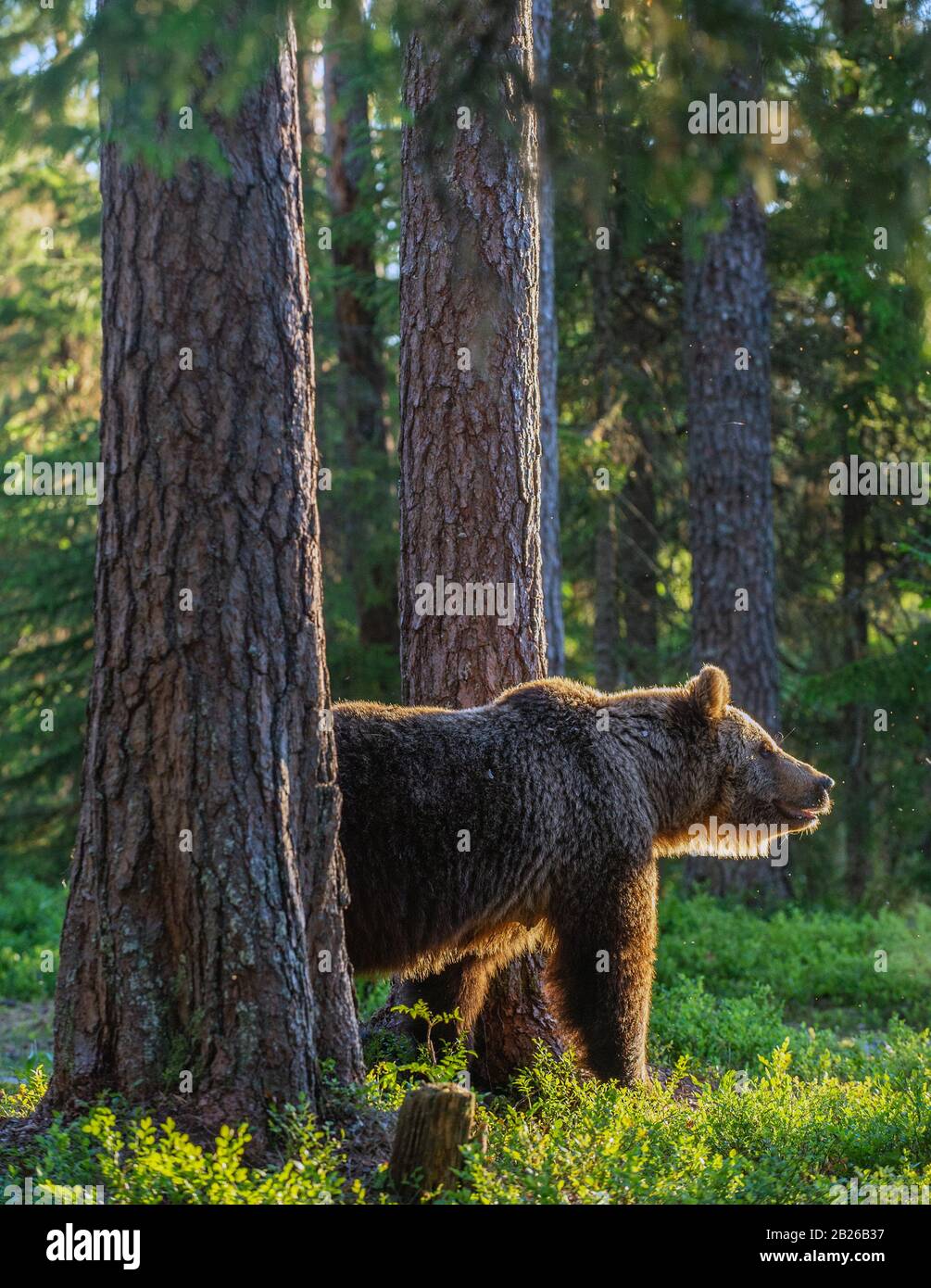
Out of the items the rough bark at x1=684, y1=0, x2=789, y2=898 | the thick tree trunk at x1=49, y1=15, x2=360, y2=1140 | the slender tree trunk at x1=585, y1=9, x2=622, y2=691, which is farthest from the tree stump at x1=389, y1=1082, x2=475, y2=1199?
the slender tree trunk at x1=585, y1=9, x2=622, y2=691

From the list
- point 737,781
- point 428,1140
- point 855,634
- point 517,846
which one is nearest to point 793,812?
point 737,781

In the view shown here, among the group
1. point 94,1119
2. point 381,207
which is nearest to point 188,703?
point 94,1119

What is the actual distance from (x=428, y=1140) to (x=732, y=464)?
10.6 m

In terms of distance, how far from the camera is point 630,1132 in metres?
5.50

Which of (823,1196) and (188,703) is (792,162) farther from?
(823,1196)

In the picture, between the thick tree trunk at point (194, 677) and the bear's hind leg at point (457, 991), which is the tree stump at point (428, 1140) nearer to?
the thick tree trunk at point (194, 677)

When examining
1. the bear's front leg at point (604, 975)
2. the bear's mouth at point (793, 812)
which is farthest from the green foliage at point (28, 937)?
the bear's mouth at point (793, 812)

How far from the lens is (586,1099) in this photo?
6059mm

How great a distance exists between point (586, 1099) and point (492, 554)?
10.1 feet

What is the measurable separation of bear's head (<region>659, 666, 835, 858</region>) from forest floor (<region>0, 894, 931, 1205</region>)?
1.39 m

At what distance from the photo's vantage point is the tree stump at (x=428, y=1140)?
4578 mm

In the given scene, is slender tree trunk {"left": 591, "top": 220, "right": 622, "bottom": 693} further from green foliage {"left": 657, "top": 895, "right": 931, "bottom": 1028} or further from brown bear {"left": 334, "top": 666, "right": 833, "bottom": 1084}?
brown bear {"left": 334, "top": 666, "right": 833, "bottom": 1084}

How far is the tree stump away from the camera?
180 inches

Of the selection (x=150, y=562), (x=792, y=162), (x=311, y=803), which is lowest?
(x=311, y=803)
